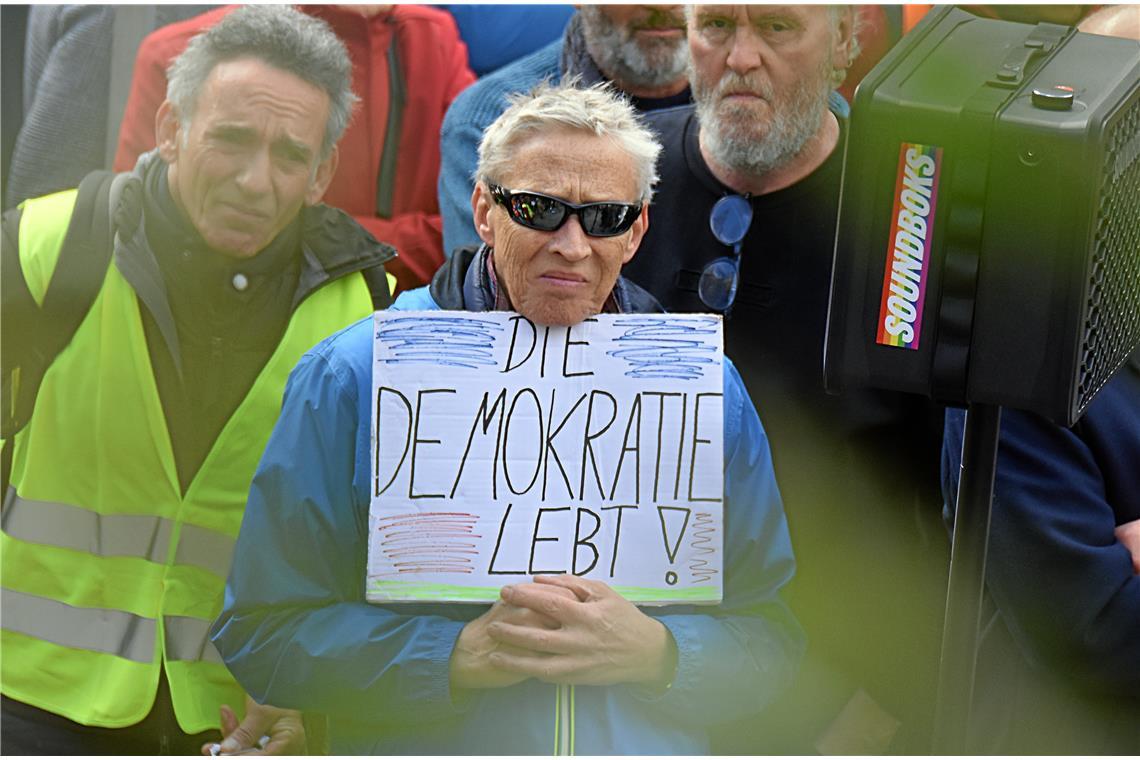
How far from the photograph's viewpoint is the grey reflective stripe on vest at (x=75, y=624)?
7.93 ft

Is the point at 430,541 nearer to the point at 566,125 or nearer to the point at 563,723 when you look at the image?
the point at 563,723

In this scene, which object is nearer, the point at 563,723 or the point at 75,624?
the point at 563,723

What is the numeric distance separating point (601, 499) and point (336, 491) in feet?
→ 1.13

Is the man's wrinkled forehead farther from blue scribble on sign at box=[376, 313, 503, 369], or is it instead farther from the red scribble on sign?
the red scribble on sign

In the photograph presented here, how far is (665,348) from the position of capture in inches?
80.1

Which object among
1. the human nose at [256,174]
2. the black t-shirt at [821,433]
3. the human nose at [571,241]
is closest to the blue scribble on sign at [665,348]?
the human nose at [571,241]

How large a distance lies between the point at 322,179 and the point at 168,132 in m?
0.25

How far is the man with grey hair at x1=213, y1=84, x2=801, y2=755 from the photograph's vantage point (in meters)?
1.94

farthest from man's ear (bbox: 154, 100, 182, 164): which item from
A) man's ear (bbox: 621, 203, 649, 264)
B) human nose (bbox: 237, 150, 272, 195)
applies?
man's ear (bbox: 621, 203, 649, 264)

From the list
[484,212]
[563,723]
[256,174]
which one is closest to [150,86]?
[256,174]

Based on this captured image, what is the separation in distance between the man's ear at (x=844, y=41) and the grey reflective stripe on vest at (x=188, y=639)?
52.7 inches

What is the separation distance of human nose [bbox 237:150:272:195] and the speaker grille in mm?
1273

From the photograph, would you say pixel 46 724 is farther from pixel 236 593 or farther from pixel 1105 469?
pixel 1105 469

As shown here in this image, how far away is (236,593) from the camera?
198 cm
